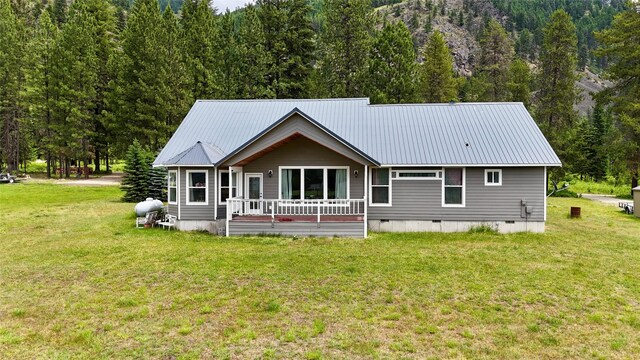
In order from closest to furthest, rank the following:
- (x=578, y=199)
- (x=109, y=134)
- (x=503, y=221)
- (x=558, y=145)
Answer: (x=503, y=221)
(x=578, y=199)
(x=558, y=145)
(x=109, y=134)

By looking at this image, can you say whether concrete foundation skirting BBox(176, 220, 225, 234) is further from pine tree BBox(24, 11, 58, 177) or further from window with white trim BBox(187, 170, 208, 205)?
pine tree BBox(24, 11, 58, 177)

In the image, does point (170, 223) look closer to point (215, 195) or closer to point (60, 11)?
point (215, 195)

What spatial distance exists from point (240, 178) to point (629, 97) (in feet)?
101

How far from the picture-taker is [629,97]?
3019cm

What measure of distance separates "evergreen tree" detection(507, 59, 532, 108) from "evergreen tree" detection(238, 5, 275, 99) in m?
22.4

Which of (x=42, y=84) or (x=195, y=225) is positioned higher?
(x=42, y=84)

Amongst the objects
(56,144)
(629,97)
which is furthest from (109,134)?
(629,97)

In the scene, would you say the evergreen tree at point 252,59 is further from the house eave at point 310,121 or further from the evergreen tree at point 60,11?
the evergreen tree at point 60,11

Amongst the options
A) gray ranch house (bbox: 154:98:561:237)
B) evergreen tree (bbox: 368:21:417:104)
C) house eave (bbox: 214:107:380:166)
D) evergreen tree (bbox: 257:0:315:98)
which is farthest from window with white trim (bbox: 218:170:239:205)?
evergreen tree (bbox: 257:0:315:98)

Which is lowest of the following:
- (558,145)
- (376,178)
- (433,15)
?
(376,178)

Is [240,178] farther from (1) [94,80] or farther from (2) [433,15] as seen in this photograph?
(2) [433,15]

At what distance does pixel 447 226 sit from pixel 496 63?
104ft

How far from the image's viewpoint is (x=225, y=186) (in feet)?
52.5

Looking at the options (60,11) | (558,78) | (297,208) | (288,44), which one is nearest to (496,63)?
(558,78)
